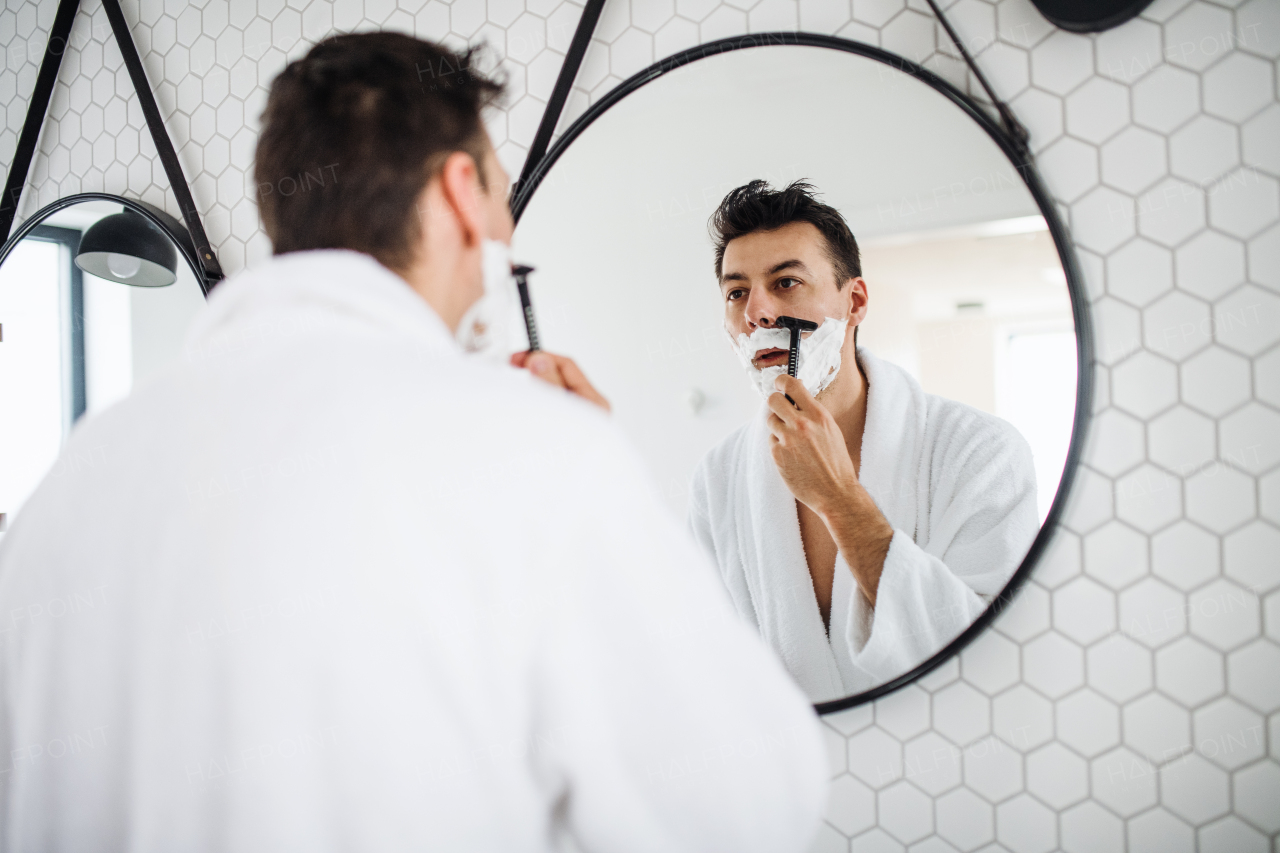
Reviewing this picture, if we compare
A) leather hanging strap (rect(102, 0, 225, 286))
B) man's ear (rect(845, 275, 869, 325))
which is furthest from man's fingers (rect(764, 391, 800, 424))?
leather hanging strap (rect(102, 0, 225, 286))

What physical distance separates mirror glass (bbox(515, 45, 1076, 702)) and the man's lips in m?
0.02

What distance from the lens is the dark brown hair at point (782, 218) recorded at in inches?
31.5

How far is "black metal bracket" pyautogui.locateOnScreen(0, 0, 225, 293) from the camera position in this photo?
116 cm

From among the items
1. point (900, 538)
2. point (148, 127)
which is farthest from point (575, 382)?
point (148, 127)

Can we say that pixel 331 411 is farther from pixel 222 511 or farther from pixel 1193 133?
Result: pixel 1193 133

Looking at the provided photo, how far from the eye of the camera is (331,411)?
419 millimetres

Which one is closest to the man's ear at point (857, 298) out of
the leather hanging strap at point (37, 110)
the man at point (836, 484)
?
the man at point (836, 484)

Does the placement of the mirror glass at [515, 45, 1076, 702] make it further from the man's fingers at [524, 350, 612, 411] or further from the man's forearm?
the man's fingers at [524, 350, 612, 411]

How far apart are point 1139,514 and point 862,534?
24cm

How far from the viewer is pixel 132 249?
1.18 m

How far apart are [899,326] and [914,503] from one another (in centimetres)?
17

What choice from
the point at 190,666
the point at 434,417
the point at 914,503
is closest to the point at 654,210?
the point at 914,503

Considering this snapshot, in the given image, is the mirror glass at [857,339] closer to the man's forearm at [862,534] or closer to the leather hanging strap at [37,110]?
the man's forearm at [862,534]

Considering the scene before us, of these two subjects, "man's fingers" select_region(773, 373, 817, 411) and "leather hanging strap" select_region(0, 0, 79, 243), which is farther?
"leather hanging strap" select_region(0, 0, 79, 243)
